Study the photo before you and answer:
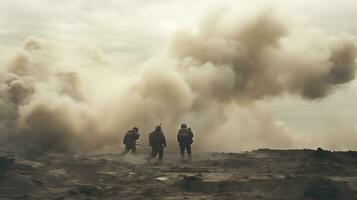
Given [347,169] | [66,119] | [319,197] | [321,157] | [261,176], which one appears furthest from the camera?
[66,119]

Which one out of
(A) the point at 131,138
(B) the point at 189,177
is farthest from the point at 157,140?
(B) the point at 189,177

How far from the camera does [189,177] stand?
1040 inches


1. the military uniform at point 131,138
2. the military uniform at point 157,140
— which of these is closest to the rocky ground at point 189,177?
the military uniform at point 131,138

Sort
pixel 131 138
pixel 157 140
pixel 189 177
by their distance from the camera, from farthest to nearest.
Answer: pixel 131 138, pixel 157 140, pixel 189 177

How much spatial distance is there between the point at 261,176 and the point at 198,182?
11.3 ft

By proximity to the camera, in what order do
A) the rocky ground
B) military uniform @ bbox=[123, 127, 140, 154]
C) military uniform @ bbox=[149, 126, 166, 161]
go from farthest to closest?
military uniform @ bbox=[123, 127, 140, 154] < military uniform @ bbox=[149, 126, 166, 161] < the rocky ground

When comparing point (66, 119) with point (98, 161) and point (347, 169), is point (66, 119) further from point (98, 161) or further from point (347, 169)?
point (347, 169)

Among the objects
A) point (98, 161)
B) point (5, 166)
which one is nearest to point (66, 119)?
point (98, 161)

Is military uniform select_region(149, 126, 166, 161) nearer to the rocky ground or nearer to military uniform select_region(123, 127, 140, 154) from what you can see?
the rocky ground

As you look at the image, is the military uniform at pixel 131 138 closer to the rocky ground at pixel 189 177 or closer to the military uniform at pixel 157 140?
the rocky ground at pixel 189 177

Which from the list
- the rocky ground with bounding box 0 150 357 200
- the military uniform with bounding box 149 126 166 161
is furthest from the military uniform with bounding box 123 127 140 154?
the military uniform with bounding box 149 126 166 161

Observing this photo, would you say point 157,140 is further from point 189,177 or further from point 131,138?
point 189,177

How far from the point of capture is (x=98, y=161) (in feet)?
113

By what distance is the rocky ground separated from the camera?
23828 mm
